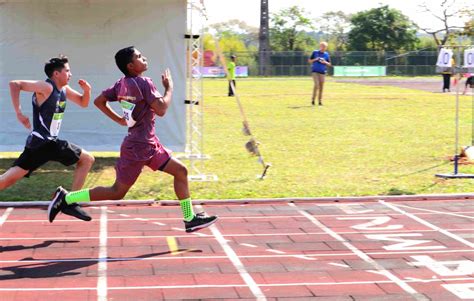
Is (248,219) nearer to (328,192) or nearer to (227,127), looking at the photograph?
(328,192)

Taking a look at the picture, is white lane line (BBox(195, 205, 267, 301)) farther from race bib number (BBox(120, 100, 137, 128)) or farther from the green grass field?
the green grass field

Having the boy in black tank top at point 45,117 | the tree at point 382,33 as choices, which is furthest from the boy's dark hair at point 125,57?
the tree at point 382,33

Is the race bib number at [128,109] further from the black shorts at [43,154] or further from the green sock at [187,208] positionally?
the black shorts at [43,154]

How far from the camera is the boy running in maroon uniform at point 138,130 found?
7809 millimetres

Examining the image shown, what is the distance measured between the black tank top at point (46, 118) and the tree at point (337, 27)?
238ft

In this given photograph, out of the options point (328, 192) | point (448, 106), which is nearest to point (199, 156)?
point (328, 192)

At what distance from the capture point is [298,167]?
44.5 ft

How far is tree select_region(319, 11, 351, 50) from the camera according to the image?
3265 inches

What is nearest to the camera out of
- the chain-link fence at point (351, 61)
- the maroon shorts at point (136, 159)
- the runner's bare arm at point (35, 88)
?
the maroon shorts at point (136, 159)

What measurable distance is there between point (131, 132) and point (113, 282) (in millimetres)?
1720

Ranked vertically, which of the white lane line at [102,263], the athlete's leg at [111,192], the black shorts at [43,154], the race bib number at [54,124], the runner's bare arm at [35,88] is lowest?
the white lane line at [102,263]

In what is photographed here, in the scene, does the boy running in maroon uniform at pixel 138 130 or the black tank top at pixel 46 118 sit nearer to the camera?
the boy running in maroon uniform at pixel 138 130

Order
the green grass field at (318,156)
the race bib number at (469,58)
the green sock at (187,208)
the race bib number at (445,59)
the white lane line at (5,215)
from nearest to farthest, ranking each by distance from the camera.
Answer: the green sock at (187,208) → the white lane line at (5,215) → the green grass field at (318,156) → the race bib number at (469,58) → the race bib number at (445,59)

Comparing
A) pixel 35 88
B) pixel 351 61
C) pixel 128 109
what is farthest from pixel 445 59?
pixel 351 61
